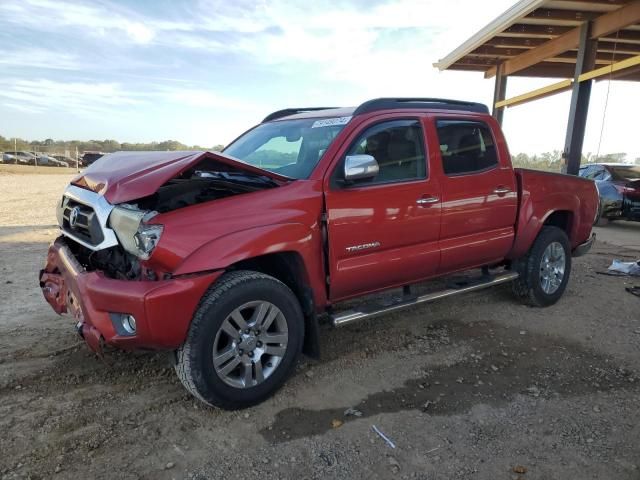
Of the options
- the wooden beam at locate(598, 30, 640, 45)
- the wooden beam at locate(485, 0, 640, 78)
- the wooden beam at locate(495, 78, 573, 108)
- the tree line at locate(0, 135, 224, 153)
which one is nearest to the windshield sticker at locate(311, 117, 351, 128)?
the wooden beam at locate(485, 0, 640, 78)

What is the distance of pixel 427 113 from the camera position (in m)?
4.11

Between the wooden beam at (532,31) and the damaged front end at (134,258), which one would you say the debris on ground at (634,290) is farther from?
the wooden beam at (532,31)

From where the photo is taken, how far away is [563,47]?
1209 centimetres

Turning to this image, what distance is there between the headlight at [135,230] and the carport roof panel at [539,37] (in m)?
9.68

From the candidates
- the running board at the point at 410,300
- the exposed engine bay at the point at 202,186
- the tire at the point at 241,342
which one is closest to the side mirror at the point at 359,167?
the exposed engine bay at the point at 202,186

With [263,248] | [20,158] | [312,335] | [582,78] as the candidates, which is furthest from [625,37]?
[20,158]

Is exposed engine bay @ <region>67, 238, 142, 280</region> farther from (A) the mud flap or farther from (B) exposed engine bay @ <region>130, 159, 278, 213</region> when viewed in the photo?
(A) the mud flap

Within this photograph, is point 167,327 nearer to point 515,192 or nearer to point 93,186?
point 93,186

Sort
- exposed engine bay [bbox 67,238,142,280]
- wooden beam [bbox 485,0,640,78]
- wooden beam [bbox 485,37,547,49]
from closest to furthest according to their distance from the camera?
exposed engine bay [bbox 67,238,142,280]
wooden beam [bbox 485,0,640,78]
wooden beam [bbox 485,37,547,49]

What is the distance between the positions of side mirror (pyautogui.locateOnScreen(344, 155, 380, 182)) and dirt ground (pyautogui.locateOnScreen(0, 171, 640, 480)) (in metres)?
1.48

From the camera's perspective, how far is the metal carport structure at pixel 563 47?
10.0 meters

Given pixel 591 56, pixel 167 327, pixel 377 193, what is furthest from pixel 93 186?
pixel 591 56

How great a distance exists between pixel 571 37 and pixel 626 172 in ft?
11.6

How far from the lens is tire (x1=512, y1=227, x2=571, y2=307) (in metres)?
5.05
